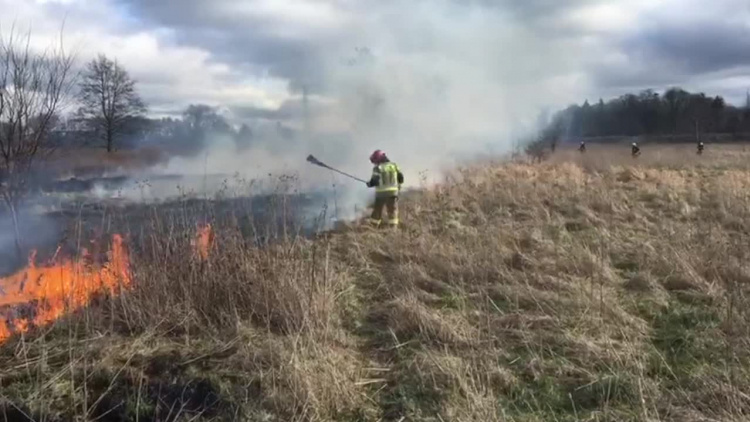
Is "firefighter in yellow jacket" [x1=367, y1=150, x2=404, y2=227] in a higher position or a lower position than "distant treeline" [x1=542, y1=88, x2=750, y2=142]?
lower

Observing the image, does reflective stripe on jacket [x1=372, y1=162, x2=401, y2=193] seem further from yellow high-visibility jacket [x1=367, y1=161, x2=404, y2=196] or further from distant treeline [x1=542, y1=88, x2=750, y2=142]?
distant treeline [x1=542, y1=88, x2=750, y2=142]

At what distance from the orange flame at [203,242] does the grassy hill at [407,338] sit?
0.09 m

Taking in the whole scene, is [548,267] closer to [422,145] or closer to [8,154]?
[8,154]

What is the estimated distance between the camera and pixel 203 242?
6375mm

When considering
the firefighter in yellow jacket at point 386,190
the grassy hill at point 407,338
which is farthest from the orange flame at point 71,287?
the firefighter in yellow jacket at point 386,190

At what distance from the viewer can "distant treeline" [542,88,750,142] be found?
6247 cm

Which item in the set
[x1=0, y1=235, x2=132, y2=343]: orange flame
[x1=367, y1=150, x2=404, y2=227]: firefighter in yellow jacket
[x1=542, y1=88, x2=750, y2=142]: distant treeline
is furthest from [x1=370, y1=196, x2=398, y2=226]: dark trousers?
[x1=542, y1=88, x2=750, y2=142]: distant treeline

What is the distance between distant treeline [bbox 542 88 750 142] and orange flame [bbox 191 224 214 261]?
2278 inches

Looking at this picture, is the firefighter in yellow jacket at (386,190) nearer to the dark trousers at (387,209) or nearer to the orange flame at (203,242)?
the dark trousers at (387,209)

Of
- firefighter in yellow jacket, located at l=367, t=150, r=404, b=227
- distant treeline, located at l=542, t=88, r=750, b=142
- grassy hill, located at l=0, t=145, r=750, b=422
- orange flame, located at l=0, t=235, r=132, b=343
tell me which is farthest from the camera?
distant treeline, located at l=542, t=88, r=750, b=142

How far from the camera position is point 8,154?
10.2 m

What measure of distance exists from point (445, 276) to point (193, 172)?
22445mm

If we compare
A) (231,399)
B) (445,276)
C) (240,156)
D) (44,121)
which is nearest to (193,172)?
(240,156)

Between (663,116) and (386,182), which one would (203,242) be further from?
(663,116)
